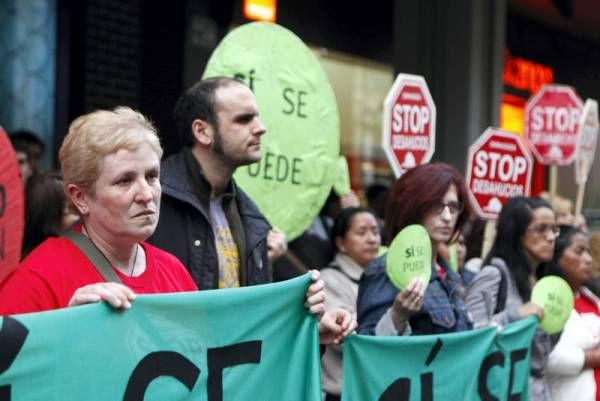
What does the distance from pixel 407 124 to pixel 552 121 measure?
2710 mm

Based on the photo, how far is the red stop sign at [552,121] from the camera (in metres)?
8.41

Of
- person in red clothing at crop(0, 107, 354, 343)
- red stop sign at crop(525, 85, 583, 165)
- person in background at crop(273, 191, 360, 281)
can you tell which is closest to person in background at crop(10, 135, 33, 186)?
person in background at crop(273, 191, 360, 281)

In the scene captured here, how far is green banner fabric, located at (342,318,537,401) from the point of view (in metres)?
4.29

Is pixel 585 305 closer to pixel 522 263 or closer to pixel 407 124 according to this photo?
pixel 522 263

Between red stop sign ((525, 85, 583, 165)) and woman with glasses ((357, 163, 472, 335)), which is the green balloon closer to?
woman with glasses ((357, 163, 472, 335))

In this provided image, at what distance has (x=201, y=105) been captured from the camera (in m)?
4.38

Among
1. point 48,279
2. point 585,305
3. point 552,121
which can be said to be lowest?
point 585,305

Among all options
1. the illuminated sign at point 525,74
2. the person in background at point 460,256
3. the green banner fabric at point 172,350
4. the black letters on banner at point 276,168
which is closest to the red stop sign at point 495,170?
the person in background at point 460,256

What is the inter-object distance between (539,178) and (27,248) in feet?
28.8

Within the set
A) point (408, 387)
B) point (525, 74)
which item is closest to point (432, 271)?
point (408, 387)

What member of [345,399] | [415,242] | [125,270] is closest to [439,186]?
[415,242]

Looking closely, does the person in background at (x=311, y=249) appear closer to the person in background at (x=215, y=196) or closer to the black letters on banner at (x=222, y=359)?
the person in background at (x=215, y=196)

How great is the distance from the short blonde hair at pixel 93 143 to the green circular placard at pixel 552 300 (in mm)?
2729

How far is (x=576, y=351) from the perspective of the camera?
5785 mm
